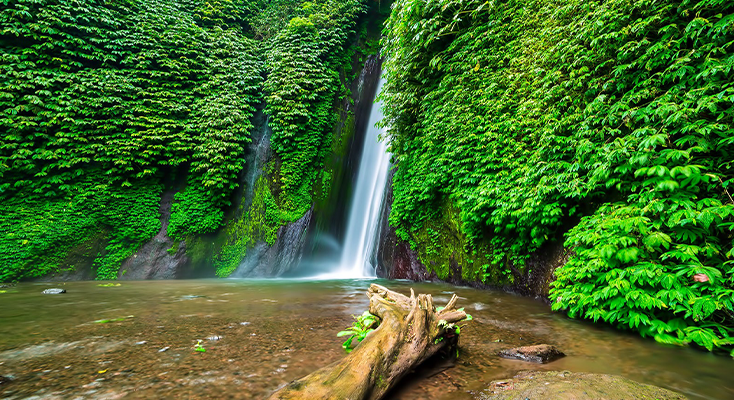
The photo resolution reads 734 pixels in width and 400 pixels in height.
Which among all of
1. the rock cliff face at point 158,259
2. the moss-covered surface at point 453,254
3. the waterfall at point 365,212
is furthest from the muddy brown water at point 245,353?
the waterfall at point 365,212

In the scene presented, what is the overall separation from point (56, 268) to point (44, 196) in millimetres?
2270

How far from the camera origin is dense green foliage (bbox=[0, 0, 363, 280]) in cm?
854

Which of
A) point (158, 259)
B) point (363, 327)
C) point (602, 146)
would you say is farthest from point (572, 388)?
point (158, 259)

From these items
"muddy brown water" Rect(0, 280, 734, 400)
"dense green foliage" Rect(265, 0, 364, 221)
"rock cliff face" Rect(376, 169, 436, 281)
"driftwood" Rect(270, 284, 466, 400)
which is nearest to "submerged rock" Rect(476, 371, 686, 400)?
"muddy brown water" Rect(0, 280, 734, 400)

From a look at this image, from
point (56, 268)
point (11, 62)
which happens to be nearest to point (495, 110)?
point (56, 268)

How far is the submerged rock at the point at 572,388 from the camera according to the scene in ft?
5.27

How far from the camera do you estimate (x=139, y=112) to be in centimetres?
987

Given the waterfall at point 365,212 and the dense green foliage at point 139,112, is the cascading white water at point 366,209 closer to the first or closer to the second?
the waterfall at point 365,212

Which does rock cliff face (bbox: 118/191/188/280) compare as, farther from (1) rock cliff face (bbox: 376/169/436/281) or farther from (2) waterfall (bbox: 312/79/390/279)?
(1) rock cliff face (bbox: 376/169/436/281)

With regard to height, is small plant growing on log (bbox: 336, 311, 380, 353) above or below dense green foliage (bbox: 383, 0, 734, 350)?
below

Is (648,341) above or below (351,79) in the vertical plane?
below

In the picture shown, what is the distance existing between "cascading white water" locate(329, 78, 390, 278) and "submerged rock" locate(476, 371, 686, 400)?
25.8 feet

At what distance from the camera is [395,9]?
7703 millimetres

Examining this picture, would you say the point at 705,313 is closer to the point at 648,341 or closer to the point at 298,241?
the point at 648,341
